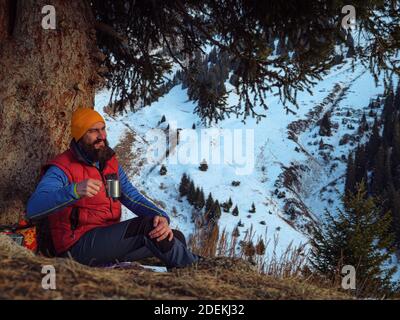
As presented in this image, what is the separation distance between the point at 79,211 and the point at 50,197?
389mm

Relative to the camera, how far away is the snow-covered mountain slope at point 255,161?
320ft

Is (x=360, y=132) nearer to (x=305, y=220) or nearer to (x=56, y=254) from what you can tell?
(x=305, y=220)

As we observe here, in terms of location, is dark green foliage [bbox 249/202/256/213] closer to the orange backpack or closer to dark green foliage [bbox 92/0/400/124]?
dark green foliage [bbox 92/0/400/124]

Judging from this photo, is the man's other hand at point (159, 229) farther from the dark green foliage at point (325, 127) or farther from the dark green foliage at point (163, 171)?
the dark green foliage at point (325, 127)

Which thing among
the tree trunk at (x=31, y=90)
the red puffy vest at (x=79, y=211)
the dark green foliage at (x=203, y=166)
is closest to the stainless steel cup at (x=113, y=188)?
the red puffy vest at (x=79, y=211)

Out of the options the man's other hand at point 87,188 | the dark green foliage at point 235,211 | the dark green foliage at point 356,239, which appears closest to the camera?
the man's other hand at point 87,188

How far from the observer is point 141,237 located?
393 cm

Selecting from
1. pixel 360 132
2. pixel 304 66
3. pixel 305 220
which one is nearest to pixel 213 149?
pixel 305 220

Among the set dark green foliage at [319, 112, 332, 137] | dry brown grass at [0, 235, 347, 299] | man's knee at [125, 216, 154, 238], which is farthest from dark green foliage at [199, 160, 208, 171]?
dry brown grass at [0, 235, 347, 299]

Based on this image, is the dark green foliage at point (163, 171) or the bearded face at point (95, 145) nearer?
the bearded face at point (95, 145)

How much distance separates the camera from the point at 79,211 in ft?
13.0

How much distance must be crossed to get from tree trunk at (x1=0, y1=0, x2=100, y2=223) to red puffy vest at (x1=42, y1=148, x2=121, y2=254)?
2.85ft

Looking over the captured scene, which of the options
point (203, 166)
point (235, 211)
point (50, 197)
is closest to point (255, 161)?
point (203, 166)

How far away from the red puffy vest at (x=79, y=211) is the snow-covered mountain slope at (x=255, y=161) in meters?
80.4
